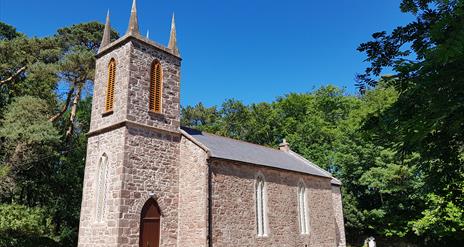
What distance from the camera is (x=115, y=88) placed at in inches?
714

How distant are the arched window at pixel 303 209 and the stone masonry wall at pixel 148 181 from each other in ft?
30.1

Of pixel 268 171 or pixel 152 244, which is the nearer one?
pixel 152 244

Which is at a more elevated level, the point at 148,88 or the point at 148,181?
the point at 148,88

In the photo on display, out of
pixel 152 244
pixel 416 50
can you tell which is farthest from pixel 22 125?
pixel 416 50

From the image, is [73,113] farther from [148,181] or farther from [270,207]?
[270,207]

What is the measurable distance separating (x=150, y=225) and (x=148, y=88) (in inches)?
264

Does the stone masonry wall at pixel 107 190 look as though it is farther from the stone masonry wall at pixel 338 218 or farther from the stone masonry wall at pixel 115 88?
the stone masonry wall at pixel 338 218

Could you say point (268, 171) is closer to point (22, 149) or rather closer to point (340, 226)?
point (340, 226)

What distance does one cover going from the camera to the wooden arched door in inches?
644

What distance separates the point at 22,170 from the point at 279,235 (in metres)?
17.2

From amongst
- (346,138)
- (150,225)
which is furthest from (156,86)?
(346,138)

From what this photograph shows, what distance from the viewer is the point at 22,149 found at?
22094 millimetres

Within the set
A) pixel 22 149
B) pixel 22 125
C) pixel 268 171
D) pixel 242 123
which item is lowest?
pixel 268 171

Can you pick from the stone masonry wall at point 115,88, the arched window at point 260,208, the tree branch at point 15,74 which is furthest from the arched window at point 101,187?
the tree branch at point 15,74
